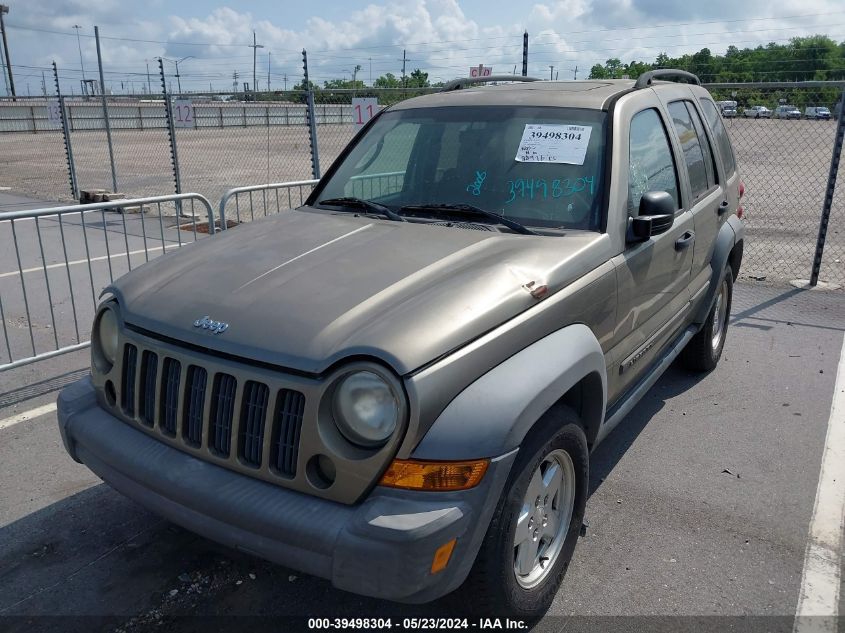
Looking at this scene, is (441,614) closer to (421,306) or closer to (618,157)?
(421,306)

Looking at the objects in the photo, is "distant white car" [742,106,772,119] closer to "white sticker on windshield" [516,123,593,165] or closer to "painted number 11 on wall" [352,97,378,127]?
"painted number 11 on wall" [352,97,378,127]

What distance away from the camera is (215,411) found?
2518mm

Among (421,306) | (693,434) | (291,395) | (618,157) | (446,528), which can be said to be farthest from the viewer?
(693,434)

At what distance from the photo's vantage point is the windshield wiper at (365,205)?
140 inches

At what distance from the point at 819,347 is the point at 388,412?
198 inches

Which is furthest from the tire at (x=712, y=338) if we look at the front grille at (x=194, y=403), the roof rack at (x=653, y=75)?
the front grille at (x=194, y=403)

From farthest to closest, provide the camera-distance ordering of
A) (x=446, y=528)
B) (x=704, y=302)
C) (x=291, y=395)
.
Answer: (x=704, y=302) < (x=291, y=395) < (x=446, y=528)

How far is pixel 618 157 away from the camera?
3.43 meters

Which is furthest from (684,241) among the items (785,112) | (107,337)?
(785,112)

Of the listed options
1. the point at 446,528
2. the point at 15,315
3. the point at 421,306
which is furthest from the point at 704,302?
the point at 15,315

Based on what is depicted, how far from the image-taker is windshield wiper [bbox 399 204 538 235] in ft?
10.8

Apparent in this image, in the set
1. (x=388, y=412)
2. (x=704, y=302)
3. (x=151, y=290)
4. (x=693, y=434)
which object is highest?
(x=151, y=290)

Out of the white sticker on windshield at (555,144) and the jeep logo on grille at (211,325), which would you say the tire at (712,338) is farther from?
the jeep logo on grille at (211,325)

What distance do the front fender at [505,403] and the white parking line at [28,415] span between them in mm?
3505
